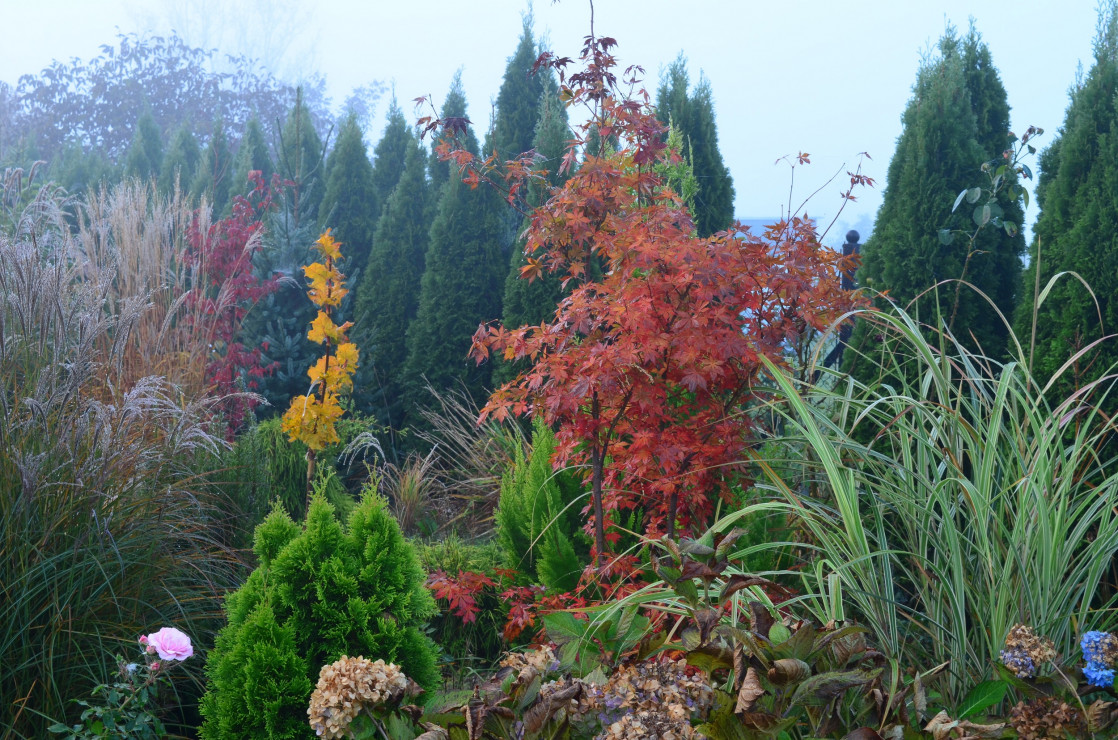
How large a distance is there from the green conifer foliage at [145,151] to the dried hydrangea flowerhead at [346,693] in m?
13.8

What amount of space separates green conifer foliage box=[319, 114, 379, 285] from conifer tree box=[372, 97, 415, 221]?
148 millimetres

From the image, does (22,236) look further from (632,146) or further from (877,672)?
(877,672)

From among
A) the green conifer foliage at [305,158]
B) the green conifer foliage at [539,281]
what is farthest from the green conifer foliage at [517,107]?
the green conifer foliage at [305,158]

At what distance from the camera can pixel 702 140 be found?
6.73 m

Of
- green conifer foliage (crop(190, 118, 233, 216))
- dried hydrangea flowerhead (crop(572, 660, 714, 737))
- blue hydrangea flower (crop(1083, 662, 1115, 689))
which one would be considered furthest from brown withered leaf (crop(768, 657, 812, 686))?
green conifer foliage (crop(190, 118, 233, 216))

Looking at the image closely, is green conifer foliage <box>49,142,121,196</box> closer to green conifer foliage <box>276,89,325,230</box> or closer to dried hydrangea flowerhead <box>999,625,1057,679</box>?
green conifer foliage <box>276,89,325,230</box>

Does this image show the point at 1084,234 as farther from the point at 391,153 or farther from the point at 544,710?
the point at 391,153

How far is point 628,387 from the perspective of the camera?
3.08 m

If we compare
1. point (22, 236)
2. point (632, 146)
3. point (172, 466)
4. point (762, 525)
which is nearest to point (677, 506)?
point (762, 525)

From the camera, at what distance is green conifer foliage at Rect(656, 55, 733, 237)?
658cm

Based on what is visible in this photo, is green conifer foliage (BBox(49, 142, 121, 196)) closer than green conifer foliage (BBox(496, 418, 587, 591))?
No

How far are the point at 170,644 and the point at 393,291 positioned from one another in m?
5.83

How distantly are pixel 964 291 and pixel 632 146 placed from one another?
220 cm

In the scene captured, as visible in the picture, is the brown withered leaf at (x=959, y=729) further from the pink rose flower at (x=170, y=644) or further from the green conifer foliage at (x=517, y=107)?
the green conifer foliage at (x=517, y=107)
